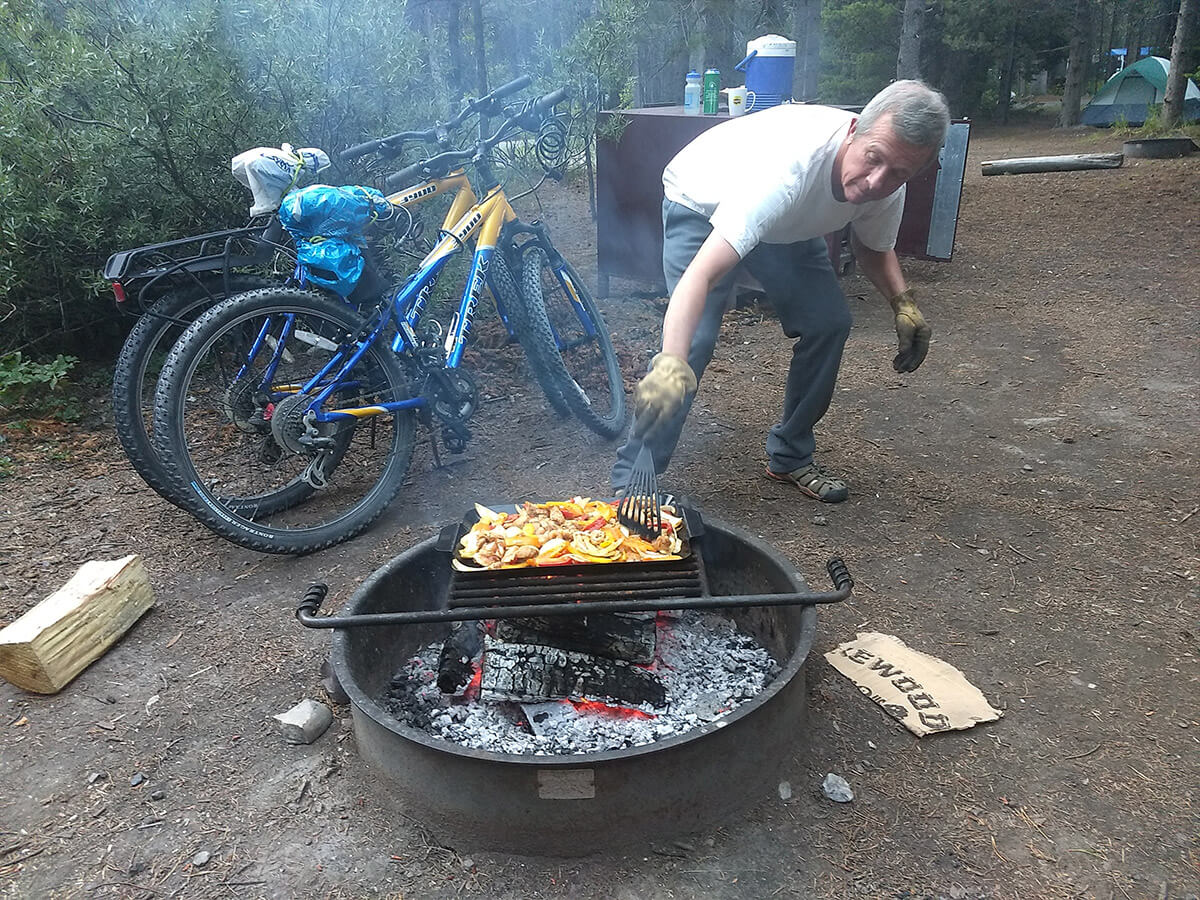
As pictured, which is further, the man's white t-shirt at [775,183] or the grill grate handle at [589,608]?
the man's white t-shirt at [775,183]

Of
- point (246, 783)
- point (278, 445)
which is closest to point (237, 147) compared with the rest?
point (278, 445)

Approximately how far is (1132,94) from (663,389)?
24.4 metres

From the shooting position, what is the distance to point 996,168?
1336cm

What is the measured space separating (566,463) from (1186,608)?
2700 mm

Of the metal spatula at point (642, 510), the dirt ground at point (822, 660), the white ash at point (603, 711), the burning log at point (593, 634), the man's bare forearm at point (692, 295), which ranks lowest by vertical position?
the dirt ground at point (822, 660)

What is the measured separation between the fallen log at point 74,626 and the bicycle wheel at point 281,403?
14.1 inches

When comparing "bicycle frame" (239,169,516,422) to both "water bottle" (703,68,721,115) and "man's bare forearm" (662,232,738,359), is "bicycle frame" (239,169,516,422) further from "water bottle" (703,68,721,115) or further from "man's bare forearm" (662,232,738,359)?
"water bottle" (703,68,721,115)

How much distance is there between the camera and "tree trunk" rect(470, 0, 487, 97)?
6.44m

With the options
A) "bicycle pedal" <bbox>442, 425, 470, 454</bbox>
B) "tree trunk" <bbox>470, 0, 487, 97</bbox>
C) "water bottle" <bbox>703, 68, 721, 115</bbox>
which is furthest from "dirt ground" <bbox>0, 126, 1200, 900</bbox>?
"tree trunk" <bbox>470, 0, 487, 97</bbox>

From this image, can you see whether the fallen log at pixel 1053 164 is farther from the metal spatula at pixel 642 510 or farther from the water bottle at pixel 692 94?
the metal spatula at pixel 642 510

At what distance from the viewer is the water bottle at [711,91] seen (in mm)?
6531

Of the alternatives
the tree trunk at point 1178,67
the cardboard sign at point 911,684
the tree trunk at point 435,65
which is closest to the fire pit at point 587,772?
the cardboard sign at point 911,684

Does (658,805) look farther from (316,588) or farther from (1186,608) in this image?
(1186,608)

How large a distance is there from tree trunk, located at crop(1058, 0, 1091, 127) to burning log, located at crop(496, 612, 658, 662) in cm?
2454
